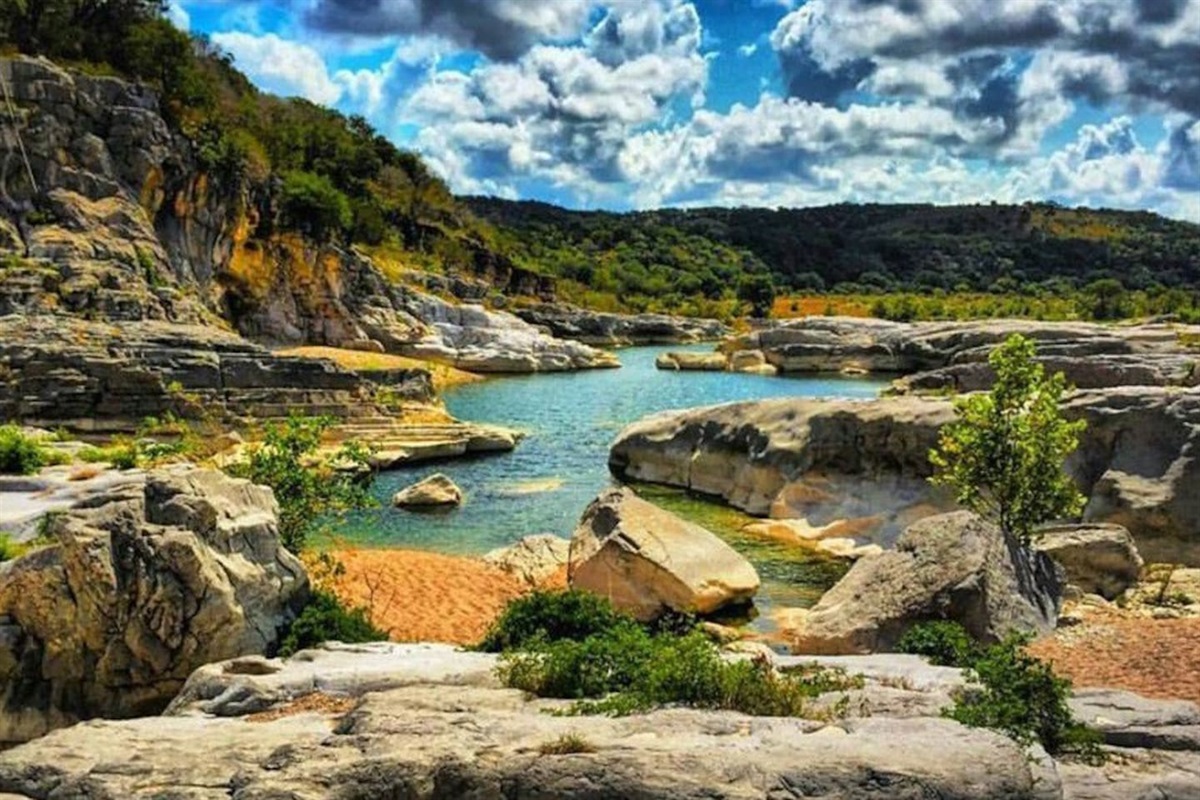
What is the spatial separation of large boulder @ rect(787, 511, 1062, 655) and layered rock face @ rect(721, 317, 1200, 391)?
29.3 meters

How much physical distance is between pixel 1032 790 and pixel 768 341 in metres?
101

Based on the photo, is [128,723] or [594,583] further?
[594,583]

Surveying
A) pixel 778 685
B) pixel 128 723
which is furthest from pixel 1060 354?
pixel 128 723

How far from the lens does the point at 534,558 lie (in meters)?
30.4

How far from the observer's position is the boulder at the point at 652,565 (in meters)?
25.5

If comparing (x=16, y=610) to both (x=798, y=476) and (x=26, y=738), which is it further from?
(x=798, y=476)

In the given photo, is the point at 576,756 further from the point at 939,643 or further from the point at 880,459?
the point at 880,459

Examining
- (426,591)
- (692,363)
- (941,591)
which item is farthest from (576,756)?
(692,363)

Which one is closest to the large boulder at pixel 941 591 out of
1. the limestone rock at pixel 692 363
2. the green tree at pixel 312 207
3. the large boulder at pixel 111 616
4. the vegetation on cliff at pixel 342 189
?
the large boulder at pixel 111 616

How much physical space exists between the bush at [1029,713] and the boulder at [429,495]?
28243 millimetres

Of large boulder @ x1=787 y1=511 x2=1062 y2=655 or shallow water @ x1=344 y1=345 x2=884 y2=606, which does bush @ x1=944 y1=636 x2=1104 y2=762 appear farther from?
shallow water @ x1=344 y1=345 x2=884 y2=606

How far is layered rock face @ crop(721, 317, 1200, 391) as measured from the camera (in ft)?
166

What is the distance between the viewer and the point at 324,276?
91125 millimetres

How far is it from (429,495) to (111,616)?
73.2 ft
